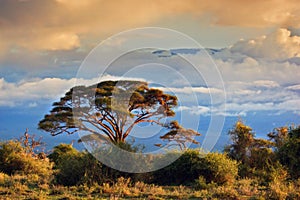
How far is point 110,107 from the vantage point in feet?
100

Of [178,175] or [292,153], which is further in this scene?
[178,175]

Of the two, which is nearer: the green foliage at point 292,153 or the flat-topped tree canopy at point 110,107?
the green foliage at point 292,153

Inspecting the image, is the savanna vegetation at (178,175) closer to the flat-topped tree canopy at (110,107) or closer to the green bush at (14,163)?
the green bush at (14,163)

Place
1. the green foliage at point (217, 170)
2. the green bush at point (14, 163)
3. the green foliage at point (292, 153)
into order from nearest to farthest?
the green foliage at point (292, 153)
the green foliage at point (217, 170)
the green bush at point (14, 163)

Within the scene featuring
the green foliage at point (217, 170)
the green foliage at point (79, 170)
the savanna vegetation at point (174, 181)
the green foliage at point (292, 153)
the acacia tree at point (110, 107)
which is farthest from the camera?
the acacia tree at point (110, 107)

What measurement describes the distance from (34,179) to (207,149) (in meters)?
6.85

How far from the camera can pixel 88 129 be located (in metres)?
31.2

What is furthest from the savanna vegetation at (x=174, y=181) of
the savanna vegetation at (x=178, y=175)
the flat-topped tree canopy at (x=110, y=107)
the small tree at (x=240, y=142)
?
the flat-topped tree canopy at (x=110, y=107)

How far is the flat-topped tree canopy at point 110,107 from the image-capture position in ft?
102

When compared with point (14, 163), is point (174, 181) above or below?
below

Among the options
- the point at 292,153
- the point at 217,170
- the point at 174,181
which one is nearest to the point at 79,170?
the point at 174,181

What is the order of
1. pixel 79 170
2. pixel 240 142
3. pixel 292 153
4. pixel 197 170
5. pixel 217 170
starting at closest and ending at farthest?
pixel 292 153 < pixel 79 170 < pixel 217 170 < pixel 197 170 < pixel 240 142

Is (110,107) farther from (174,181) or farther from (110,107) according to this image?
(174,181)

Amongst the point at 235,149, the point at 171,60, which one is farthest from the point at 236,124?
the point at 171,60
